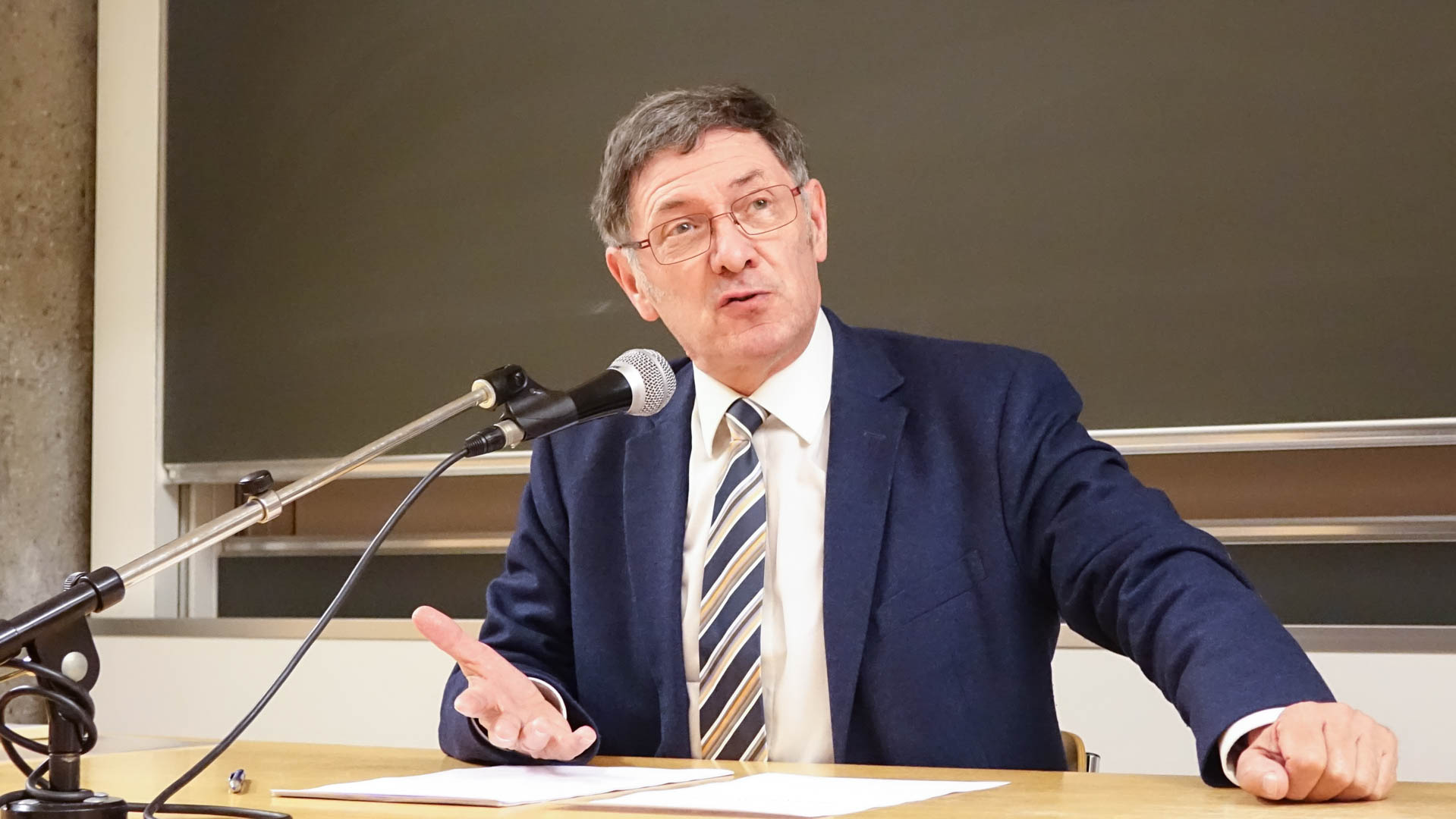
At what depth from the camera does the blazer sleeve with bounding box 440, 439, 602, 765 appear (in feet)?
6.19

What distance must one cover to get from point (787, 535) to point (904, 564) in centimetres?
16

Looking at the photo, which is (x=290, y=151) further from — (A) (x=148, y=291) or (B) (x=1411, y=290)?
(B) (x=1411, y=290)

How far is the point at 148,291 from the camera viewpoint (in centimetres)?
353

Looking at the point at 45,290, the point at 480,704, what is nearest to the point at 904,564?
the point at 480,704

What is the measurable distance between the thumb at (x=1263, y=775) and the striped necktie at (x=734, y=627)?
71 centimetres

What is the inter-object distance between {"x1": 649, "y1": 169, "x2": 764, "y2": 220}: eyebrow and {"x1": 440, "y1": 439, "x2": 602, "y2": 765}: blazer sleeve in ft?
1.21

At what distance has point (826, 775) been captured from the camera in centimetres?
137

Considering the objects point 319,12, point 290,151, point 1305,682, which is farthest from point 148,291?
point 1305,682

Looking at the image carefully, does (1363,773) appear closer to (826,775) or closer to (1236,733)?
(1236,733)

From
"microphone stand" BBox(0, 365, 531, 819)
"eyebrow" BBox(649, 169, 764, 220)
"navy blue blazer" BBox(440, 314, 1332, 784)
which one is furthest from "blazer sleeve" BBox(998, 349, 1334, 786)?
"microphone stand" BBox(0, 365, 531, 819)

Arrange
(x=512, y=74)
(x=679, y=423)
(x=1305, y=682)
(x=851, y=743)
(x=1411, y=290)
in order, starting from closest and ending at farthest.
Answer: (x=1305, y=682), (x=851, y=743), (x=679, y=423), (x=1411, y=290), (x=512, y=74)

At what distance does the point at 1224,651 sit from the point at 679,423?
2.79 ft

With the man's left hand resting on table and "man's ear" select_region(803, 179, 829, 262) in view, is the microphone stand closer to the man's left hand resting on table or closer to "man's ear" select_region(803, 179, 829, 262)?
the man's left hand resting on table

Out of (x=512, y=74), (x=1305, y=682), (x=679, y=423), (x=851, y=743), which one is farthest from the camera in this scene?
(x=512, y=74)
